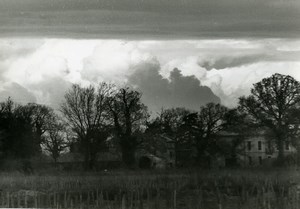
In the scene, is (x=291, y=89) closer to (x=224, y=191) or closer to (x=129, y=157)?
(x=224, y=191)

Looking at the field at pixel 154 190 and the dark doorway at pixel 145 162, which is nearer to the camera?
the field at pixel 154 190

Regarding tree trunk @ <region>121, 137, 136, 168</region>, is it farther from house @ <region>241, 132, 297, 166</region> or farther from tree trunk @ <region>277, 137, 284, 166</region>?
tree trunk @ <region>277, 137, 284, 166</region>

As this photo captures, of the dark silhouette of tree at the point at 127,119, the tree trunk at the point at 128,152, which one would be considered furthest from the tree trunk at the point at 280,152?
the tree trunk at the point at 128,152

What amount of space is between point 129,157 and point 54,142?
10.8ft

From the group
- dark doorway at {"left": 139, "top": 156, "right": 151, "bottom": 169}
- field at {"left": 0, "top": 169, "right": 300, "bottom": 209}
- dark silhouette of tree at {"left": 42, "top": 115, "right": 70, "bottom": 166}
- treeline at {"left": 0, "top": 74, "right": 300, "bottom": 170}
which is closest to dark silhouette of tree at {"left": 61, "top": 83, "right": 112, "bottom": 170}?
treeline at {"left": 0, "top": 74, "right": 300, "bottom": 170}

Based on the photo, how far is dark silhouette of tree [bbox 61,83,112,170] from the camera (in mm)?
17203

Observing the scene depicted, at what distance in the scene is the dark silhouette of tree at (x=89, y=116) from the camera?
56.4ft

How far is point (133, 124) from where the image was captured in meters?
23.3

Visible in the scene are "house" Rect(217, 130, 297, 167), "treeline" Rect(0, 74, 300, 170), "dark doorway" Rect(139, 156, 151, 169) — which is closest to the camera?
"treeline" Rect(0, 74, 300, 170)

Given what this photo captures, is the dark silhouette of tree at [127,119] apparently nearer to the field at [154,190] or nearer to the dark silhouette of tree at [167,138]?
the dark silhouette of tree at [167,138]

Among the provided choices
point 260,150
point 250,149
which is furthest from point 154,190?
point 250,149

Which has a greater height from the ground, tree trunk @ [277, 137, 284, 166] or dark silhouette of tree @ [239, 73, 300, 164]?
dark silhouette of tree @ [239, 73, 300, 164]

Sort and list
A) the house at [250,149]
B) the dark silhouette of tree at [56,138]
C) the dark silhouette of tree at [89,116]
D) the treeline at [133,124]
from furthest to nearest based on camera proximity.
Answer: the house at [250,149], the dark silhouette of tree at [56,138], the treeline at [133,124], the dark silhouette of tree at [89,116]

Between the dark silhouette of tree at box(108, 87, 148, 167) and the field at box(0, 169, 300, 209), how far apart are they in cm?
160
